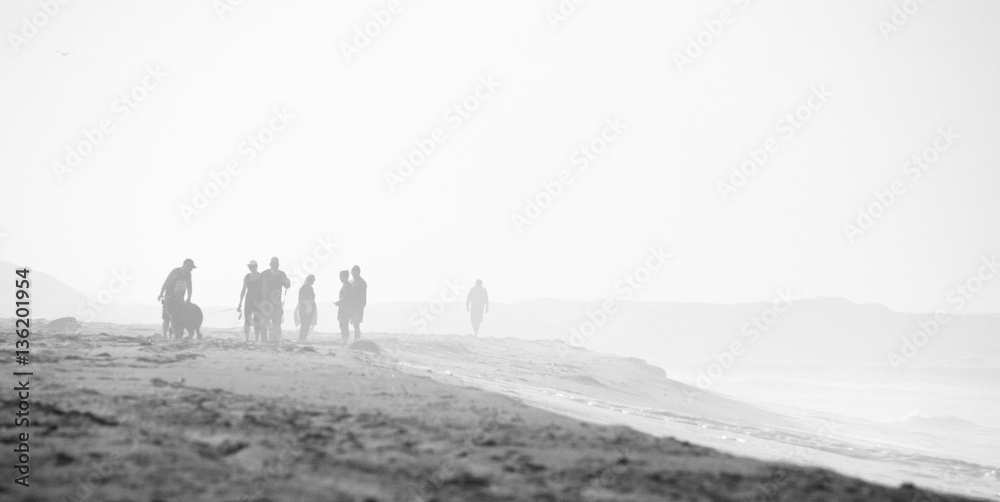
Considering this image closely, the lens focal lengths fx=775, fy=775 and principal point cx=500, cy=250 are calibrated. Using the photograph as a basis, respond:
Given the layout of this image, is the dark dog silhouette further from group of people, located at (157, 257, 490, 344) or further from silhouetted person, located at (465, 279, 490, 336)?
silhouetted person, located at (465, 279, 490, 336)

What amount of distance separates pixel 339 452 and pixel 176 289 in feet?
41.3

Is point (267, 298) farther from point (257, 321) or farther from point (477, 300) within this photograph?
point (477, 300)

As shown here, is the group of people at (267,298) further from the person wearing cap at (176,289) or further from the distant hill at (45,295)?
the distant hill at (45,295)

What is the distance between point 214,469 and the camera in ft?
16.3

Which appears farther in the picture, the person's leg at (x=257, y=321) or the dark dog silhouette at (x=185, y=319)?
the person's leg at (x=257, y=321)

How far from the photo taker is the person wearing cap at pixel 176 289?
16.6 metres

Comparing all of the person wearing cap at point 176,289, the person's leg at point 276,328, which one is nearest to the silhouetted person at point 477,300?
the person's leg at point 276,328

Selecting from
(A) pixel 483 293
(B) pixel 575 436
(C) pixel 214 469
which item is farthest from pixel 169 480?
(A) pixel 483 293

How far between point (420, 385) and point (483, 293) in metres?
18.4

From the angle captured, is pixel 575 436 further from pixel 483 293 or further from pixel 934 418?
pixel 934 418

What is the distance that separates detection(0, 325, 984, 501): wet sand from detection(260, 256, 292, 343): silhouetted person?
843cm

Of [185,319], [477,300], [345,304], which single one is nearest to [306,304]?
[345,304]

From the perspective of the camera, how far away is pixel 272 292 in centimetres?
1747

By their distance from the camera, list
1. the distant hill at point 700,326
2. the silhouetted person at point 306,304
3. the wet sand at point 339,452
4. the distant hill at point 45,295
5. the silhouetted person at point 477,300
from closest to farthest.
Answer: the wet sand at point 339,452 < the silhouetted person at point 306,304 < the silhouetted person at point 477,300 < the distant hill at point 45,295 < the distant hill at point 700,326
